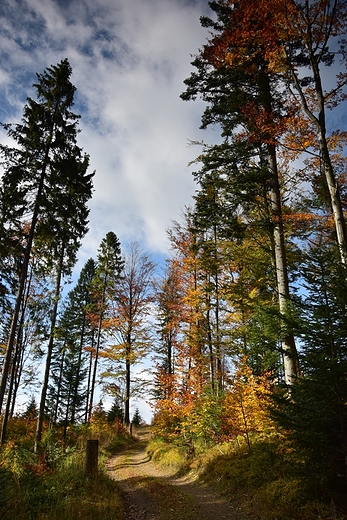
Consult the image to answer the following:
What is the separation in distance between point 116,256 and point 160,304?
267 inches

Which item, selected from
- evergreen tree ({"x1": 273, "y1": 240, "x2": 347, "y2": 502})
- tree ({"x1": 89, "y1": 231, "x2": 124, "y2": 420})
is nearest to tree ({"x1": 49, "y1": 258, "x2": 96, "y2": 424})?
tree ({"x1": 89, "y1": 231, "x2": 124, "y2": 420})

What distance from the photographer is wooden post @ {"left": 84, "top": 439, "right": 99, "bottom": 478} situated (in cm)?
788

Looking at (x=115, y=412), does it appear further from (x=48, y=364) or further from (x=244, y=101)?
(x=244, y=101)

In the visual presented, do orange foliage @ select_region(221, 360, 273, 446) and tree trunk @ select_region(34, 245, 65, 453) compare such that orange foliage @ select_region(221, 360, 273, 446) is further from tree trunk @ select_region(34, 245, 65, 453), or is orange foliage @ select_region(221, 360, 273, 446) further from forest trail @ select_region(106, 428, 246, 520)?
tree trunk @ select_region(34, 245, 65, 453)

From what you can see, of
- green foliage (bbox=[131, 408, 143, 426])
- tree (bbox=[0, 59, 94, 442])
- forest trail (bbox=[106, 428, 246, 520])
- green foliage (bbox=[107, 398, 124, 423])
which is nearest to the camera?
forest trail (bbox=[106, 428, 246, 520])

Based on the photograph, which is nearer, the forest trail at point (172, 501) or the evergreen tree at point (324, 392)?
the evergreen tree at point (324, 392)

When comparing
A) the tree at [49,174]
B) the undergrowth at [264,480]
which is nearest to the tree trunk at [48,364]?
the tree at [49,174]

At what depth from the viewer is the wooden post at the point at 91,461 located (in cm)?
788

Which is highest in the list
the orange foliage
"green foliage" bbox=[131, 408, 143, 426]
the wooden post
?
the orange foliage

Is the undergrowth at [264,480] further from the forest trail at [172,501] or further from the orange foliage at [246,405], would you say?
the orange foliage at [246,405]

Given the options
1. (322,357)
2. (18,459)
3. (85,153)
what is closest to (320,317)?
(322,357)

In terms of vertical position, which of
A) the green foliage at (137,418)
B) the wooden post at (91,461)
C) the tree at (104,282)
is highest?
the tree at (104,282)

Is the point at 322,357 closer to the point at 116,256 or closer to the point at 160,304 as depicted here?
the point at 160,304

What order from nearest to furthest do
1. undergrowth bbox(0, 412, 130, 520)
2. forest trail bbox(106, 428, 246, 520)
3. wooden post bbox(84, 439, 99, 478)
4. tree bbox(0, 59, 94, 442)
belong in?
undergrowth bbox(0, 412, 130, 520) < forest trail bbox(106, 428, 246, 520) < wooden post bbox(84, 439, 99, 478) < tree bbox(0, 59, 94, 442)
